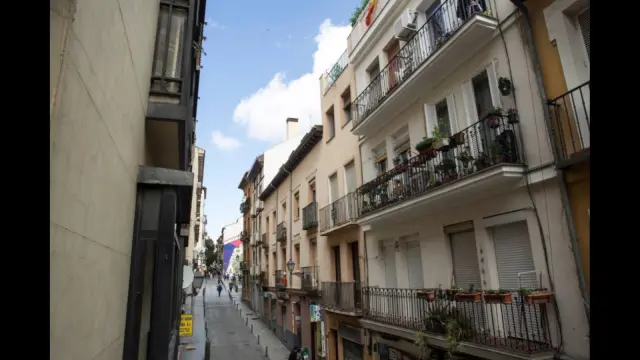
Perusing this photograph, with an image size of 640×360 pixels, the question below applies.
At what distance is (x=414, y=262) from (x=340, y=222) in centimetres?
453

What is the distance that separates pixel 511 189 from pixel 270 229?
2219 centimetres

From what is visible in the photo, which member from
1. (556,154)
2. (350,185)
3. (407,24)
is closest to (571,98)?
(556,154)

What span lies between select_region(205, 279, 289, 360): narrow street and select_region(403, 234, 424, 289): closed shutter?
11.7 meters

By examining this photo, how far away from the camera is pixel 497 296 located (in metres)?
6.73

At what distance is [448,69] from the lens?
896 centimetres

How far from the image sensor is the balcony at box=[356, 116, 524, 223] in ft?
23.2

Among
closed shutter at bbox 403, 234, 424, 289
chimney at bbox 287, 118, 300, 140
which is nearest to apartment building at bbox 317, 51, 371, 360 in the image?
closed shutter at bbox 403, 234, 424, 289

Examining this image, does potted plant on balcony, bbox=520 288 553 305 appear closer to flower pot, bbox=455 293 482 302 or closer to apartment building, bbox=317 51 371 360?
flower pot, bbox=455 293 482 302

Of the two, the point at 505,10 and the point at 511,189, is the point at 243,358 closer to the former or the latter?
the point at 511,189

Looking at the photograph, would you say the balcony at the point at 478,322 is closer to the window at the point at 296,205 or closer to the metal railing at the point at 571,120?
the metal railing at the point at 571,120

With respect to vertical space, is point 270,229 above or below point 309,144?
below
